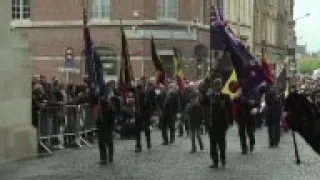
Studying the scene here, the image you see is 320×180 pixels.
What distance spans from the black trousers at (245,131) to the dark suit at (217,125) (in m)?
3.56

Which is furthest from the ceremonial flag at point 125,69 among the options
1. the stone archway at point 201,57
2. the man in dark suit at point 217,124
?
the stone archway at point 201,57

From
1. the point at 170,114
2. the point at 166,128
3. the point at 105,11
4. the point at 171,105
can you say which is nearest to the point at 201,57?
the point at 105,11

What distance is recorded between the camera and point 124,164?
1755 cm

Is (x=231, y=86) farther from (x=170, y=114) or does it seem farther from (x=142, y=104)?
(x=170, y=114)

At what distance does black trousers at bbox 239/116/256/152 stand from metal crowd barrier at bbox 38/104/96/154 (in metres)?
4.55

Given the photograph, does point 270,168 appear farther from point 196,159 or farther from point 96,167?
point 96,167

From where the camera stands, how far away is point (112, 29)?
47.1 metres

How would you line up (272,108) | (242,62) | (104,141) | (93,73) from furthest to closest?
1. (272,108)
2. (93,73)
3. (104,141)
4. (242,62)

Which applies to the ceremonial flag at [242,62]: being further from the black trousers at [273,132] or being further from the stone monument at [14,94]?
the black trousers at [273,132]

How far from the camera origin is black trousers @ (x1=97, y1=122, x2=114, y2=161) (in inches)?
699

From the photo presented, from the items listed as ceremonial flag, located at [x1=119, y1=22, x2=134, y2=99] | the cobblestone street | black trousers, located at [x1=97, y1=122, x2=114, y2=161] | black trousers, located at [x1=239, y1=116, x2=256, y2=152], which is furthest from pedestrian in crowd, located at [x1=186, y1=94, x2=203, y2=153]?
black trousers, located at [x1=97, y1=122, x2=114, y2=161]

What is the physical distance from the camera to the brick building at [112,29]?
153 ft

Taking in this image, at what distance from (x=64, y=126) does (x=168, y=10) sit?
2730cm

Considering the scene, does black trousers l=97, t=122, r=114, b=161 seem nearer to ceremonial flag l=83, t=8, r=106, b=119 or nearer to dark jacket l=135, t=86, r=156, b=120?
ceremonial flag l=83, t=8, r=106, b=119
